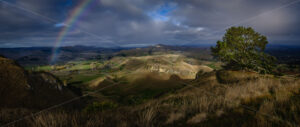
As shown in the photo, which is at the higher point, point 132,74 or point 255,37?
point 255,37

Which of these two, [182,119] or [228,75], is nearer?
[182,119]

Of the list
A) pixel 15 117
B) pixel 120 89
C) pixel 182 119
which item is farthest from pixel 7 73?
pixel 120 89

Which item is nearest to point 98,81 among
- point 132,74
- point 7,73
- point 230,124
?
point 132,74

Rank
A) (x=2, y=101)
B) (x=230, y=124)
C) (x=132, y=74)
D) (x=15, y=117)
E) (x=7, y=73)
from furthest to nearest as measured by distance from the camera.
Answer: (x=132, y=74) → (x=7, y=73) → (x=2, y=101) → (x=15, y=117) → (x=230, y=124)

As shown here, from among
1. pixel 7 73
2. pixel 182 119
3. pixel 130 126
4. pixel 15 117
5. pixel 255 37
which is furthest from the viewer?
pixel 255 37

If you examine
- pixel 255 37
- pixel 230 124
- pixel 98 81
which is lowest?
pixel 98 81

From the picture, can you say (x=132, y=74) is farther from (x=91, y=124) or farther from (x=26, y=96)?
(x=91, y=124)

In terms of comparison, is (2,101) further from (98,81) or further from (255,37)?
(98,81)
